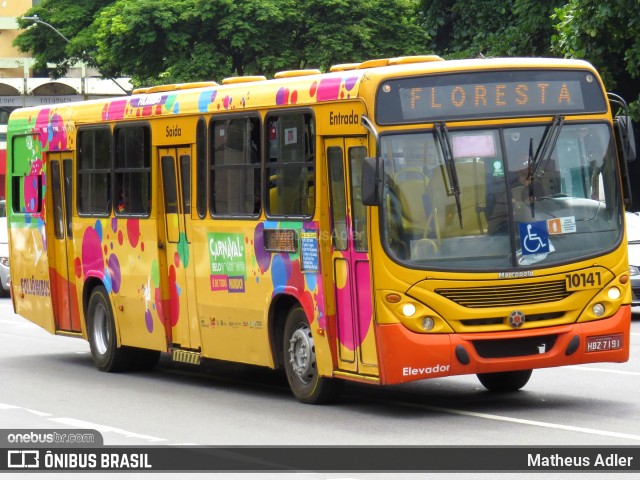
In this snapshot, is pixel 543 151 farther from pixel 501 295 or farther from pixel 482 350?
pixel 482 350

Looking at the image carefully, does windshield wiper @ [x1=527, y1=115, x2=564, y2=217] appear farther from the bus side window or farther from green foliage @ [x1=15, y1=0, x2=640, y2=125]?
green foliage @ [x1=15, y1=0, x2=640, y2=125]

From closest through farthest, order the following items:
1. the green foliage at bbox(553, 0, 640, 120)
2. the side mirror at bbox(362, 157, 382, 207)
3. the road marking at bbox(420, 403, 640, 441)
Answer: the road marking at bbox(420, 403, 640, 441) → the side mirror at bbox(362, 157, 382, 207) → the green foliage at bbox(553, 0, 640, 120)

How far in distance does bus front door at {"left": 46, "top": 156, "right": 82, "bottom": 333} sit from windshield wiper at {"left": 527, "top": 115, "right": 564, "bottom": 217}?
7.04 metres

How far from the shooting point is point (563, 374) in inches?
591

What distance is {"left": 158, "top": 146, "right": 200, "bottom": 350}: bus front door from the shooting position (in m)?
14.9

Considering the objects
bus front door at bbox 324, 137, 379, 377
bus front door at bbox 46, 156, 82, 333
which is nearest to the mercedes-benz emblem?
bus front door at bbox 324, 137, 379, 377

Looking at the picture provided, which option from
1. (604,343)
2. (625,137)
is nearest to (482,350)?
(604,343)

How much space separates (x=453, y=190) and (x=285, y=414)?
7.45 feet

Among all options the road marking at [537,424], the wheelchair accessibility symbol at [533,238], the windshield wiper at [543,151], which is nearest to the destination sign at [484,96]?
the windshield wiper at [543,151]

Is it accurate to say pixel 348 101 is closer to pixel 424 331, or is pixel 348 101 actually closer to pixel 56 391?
pixel 424 331

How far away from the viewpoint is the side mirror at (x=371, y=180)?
37.7 feet

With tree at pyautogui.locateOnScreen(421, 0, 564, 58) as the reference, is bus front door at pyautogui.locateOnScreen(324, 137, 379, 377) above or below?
below

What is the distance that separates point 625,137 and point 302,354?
10.5 ft

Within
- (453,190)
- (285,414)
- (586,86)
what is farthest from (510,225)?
(285,414)
